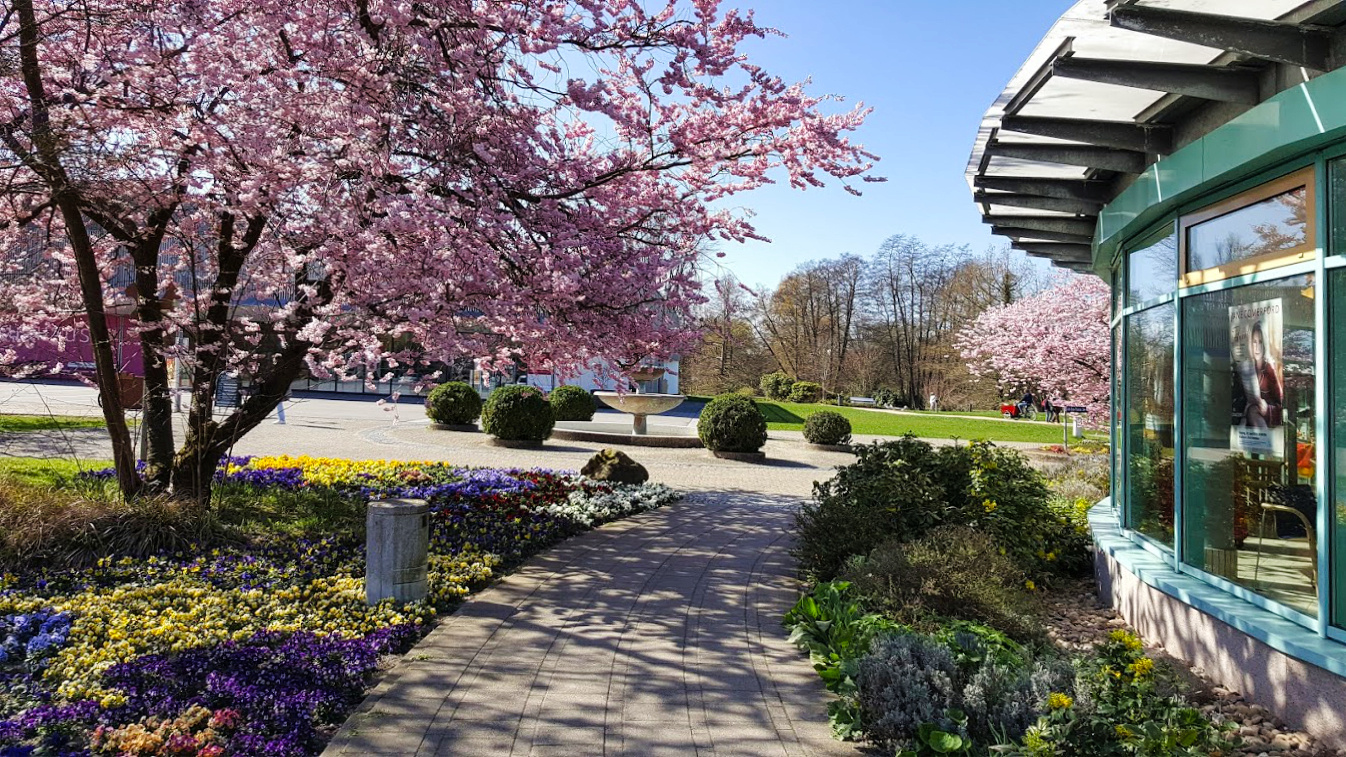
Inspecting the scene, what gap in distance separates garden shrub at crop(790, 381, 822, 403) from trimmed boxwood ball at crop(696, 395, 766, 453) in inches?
1114

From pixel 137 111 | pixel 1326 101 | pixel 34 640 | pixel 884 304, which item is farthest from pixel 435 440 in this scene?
pixel 884 304

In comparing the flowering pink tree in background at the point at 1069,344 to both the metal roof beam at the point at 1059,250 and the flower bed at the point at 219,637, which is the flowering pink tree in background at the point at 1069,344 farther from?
the flower bed at the point at 219,637

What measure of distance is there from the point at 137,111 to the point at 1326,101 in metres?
7.63

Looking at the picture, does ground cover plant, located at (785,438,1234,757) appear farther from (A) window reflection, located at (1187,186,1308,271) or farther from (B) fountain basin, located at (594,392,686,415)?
(B) fountain basin, located at (594,392,686,415)

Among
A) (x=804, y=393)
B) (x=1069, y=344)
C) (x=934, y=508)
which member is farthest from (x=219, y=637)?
(x=804, y=393)

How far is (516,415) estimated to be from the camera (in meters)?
18.3

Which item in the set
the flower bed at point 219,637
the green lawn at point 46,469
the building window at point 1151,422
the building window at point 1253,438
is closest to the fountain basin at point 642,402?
A: the green lawn at point 46,469

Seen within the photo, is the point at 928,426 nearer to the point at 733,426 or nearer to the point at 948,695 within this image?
the point at 733,426

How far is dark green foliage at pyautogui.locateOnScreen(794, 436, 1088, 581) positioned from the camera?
7.05 metres

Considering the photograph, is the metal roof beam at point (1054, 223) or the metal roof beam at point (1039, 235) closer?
the metal roof beam at point (1054, 223)

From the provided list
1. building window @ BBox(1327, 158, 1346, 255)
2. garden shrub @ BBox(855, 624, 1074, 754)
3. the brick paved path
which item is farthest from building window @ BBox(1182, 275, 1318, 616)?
the brick paved path

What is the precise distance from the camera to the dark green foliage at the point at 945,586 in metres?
5.30

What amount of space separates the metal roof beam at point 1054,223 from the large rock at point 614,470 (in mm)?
6046

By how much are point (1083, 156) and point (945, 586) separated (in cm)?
344
